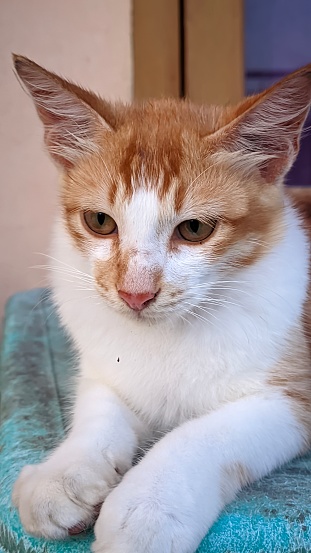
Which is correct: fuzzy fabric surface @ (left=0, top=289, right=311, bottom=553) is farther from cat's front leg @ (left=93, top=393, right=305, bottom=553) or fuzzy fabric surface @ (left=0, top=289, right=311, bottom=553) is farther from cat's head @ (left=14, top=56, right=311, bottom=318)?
cat's head @ (left=14, top=56, right=311, bottom=318)

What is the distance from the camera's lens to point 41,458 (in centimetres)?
90

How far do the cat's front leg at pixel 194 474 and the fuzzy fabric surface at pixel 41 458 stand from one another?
0.09 feet

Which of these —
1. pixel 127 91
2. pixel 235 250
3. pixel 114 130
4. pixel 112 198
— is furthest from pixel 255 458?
pixel 127 91

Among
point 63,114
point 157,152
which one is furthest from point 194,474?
point 63,114

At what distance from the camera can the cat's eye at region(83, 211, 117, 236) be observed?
0.87 m

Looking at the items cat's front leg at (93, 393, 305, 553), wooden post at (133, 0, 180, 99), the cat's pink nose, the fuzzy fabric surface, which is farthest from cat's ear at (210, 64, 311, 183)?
wooden post at (133, 0, 180, 99)

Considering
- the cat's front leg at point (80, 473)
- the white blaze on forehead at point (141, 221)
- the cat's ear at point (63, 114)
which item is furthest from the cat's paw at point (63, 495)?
the cat's ear at point (63, 114)

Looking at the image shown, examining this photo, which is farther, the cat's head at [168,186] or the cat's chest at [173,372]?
the cat's chest at [173,372]

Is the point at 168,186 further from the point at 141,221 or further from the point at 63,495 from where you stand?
the point at 63,495

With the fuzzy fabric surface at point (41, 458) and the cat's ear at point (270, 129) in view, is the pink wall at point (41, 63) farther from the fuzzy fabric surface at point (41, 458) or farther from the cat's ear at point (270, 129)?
the cat's ear at point (270, 129)

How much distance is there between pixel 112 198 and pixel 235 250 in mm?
194

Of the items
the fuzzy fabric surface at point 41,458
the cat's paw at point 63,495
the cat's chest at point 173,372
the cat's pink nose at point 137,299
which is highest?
the cat's pink nose at point 137,299

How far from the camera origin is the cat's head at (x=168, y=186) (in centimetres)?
80

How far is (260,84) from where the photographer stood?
2.03 m
